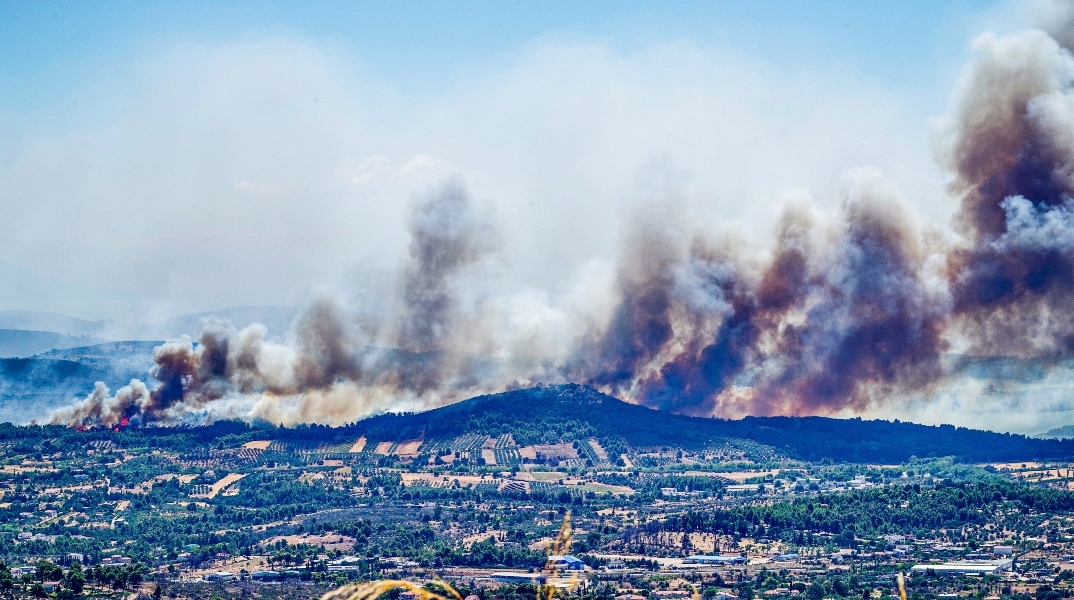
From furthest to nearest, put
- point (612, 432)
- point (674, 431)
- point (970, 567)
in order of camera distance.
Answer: point (612, 432) < point (674, 431) < point (970, 567)

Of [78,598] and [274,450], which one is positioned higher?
[274,450]

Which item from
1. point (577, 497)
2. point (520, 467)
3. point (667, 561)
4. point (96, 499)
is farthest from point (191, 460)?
point (667, 561)

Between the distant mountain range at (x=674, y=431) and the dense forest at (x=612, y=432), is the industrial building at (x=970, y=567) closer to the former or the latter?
the distant mountain range at (x=674, y=431)

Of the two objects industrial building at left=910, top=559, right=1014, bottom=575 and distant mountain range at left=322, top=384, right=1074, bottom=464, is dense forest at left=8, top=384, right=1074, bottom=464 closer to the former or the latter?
distant mountain range at left=322, top=384, right=1074, bottom=464

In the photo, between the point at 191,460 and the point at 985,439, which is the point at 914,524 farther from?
the point at 191,460

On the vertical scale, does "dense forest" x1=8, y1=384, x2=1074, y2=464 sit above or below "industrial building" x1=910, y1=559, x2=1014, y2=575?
above

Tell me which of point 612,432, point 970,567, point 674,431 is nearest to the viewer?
point 970,567

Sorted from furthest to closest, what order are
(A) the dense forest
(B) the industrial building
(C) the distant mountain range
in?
(A) the dense forest → (C) the distant mountain range → (B) the industrial building

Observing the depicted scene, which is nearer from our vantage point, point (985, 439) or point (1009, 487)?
point (1009, 487)

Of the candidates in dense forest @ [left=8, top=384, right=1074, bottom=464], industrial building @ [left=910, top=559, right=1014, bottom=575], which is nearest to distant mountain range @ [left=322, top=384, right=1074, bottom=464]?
dense forest @ [left=8, top=384, right=1074, bottom=464]

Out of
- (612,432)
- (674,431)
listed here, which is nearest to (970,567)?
(674,431)

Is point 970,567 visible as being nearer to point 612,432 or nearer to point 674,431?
point 674,431
